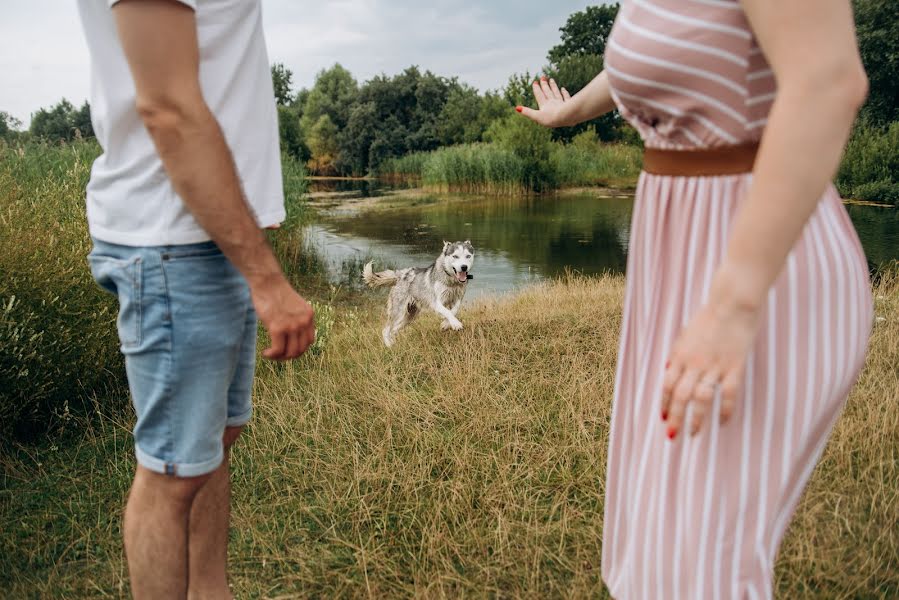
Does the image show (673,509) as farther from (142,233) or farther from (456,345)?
(456,345)

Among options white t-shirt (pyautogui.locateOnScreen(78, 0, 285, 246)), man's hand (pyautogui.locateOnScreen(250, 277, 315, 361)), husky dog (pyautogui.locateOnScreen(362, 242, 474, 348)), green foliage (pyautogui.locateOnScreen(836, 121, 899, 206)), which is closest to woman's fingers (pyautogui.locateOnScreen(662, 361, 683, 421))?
man's hand (pyautogui.locateOnScreen(250, 277, 315, 361))

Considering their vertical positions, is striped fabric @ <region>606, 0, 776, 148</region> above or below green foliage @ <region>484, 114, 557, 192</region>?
below

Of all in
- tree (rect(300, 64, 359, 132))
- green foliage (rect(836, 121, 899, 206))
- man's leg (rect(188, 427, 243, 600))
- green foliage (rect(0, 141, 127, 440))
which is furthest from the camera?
tree (rect(300, 64, 359, 132))

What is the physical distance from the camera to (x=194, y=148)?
1176 millimetres

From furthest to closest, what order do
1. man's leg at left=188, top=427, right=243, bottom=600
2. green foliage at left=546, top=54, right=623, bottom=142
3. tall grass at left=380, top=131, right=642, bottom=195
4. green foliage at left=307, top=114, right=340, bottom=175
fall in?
green foliage at left=307, top=114, right=340, bottom=175, green foliage at left=546, top=54, right=623, bottom=142, tall grass at left=380, top=131, right=642, bottom=195, man's leg at left=188, top=427, right=243, bottom=600

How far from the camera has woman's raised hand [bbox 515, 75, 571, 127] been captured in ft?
5.65

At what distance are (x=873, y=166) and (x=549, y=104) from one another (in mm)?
20402

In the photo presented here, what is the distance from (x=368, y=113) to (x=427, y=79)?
16.1ft

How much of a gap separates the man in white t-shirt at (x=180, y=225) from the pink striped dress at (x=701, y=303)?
2.36 ft

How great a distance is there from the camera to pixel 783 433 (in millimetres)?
1011

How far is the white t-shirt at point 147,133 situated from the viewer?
1243 mm

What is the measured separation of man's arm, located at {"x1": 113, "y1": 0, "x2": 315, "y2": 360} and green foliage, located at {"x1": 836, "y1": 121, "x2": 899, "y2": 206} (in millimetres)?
20383

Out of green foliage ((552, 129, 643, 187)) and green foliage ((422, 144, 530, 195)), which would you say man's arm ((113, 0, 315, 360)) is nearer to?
green foliage ((422, 144, 530, 195))

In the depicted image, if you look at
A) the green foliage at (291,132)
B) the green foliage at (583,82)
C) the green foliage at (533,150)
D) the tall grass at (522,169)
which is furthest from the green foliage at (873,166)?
the green foliage at (291,132)
